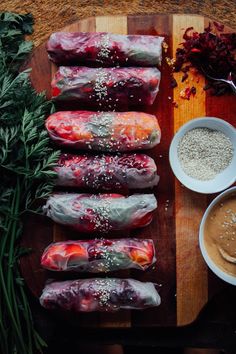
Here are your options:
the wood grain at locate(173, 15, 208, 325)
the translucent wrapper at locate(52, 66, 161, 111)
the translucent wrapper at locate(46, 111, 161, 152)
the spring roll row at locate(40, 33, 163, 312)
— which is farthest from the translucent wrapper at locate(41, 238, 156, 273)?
the translucent wrapper at locate(52, 66, 161, 111)

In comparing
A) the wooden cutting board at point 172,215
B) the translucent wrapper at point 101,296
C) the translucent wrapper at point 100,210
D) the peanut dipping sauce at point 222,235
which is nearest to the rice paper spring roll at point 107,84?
the wooden cutting board at point 172,215

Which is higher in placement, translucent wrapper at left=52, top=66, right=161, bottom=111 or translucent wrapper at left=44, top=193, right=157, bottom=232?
translucent wrapper at left=52, top=66, right=161, bottom=111

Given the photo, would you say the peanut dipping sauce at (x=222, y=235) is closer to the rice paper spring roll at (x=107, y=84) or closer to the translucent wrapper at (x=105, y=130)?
the translucent wrapper at (x=105, y=130)

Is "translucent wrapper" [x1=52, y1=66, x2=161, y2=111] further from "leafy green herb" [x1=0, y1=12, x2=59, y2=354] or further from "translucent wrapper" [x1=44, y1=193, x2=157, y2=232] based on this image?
"translucent wrapper" [x1=44, y1=193, x2=157, y2=232]

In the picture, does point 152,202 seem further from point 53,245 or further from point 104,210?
point 53,245

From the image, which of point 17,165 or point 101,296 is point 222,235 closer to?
point 101,296

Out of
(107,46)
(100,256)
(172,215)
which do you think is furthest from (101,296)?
(107,46)

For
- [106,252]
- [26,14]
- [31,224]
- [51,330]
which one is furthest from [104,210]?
[26,14]
